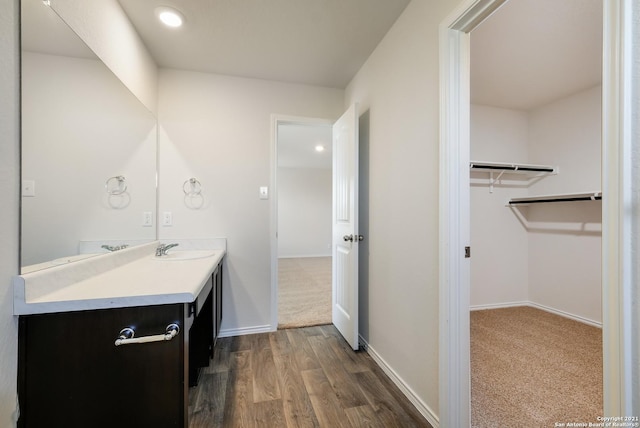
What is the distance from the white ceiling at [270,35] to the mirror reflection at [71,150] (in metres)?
0.57

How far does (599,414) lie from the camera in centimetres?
145

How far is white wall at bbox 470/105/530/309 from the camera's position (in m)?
3.08

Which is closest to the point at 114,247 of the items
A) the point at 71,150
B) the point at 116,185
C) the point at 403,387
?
the point at 116,185

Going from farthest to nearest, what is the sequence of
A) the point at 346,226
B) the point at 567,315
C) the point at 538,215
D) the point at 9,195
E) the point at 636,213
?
1. the point at 538,215
2. the point at 567,315
3. the point at 346,226
4. the point at 9,195
5. the point at 636,213

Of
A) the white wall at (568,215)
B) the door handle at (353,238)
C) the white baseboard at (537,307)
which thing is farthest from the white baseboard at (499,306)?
the door handle at (353,238)

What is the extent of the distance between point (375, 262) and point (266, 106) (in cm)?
175

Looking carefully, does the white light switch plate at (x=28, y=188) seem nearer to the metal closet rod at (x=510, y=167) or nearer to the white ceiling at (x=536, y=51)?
the white ceiling at (x=536, y=51)

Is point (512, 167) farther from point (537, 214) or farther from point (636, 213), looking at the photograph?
point (636, 213)

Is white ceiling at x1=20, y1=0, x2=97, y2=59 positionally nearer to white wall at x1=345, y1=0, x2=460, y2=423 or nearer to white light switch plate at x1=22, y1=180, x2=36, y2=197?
white light switch plate at x1=22, y1=180, x2=36, y2=197

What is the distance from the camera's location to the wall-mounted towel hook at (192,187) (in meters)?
2.38

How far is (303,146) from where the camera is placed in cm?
495

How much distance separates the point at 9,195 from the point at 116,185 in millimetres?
805

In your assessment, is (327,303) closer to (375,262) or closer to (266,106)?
(375,262)

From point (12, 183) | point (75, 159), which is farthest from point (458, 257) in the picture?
point (75, 159)
